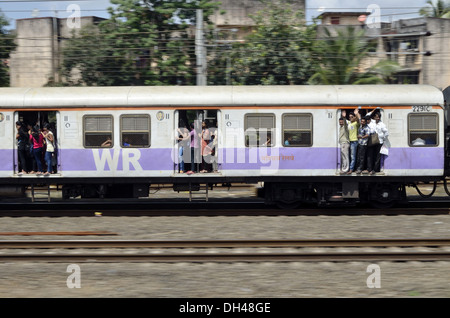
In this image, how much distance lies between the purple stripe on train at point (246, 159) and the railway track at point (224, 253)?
13.1 ft

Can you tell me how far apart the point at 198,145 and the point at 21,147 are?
4.81 metres

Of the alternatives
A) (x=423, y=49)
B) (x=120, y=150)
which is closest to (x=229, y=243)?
(x=120, y=150)

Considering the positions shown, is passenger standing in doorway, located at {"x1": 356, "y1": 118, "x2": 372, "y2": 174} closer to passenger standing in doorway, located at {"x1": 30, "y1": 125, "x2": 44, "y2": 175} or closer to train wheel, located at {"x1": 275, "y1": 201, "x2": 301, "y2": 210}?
train wheel, located at {"x1": 275, "y1": 201, "x2": 301, "y2": 210}

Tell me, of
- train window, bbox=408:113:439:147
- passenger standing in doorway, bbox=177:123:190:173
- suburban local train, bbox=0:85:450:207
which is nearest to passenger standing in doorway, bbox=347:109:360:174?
suburban local train, bbox=0:85:450:207

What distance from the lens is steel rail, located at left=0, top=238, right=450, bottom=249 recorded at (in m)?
11.1

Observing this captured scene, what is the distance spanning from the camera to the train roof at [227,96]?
14.9m

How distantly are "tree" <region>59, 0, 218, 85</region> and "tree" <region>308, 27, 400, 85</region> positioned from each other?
643 cm

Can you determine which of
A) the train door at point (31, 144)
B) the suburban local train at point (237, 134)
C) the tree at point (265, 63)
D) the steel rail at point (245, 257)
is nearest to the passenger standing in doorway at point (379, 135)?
the suburban local train at point (237, 134)

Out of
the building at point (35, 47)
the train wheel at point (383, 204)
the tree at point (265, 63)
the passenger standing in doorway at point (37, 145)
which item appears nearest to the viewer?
the passenger standing in doorway at point (37, 145)

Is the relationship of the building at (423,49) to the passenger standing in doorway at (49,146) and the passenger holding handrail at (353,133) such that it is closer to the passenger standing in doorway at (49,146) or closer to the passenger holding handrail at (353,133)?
the passenger holding handrail at (353,133)

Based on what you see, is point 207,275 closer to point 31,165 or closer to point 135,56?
point 31,165

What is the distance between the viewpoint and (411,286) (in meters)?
8.46
